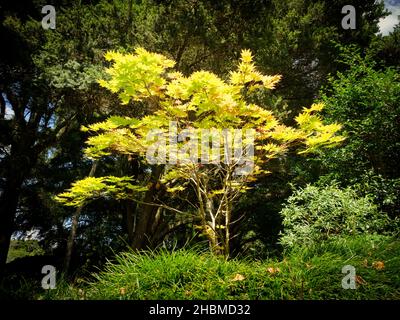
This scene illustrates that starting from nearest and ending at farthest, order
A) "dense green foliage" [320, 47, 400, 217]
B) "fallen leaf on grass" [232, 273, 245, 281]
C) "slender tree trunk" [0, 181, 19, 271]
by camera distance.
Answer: "fallen leaf on grass" [232, 273, 245, 281] < "dense green foliage" [320, 47, 400, 217] < "slender tree trunk" [0, 181, 19, 271]

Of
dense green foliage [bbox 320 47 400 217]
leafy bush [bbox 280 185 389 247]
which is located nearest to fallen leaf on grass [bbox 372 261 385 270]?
leafy bush [bbox 280 185 389 247]

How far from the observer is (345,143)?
7.83m

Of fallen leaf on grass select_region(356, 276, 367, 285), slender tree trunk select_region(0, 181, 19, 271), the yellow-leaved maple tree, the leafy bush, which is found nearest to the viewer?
fallen leaf on grass select_region(356, 276, 367, 285)

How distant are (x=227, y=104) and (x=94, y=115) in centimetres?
778

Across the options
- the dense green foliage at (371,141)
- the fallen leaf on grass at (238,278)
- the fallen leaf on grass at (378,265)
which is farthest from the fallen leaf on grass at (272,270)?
the dense green foliage at (371,141)

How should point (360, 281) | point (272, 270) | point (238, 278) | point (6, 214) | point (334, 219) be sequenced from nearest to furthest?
point (360, 281), point (238, 278), point (272, 270), point (334, 219), point (6, 214)

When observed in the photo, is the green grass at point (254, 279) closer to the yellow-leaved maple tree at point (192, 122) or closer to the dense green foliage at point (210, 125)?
the dense green foliage at point (210, 125)

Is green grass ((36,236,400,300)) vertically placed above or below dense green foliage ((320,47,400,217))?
below

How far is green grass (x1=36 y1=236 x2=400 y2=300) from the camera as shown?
3.50m

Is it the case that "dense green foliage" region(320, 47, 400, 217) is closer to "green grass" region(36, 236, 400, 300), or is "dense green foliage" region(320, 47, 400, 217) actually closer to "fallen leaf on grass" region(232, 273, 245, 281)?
"green grass" region(36, 236, 400, 300)

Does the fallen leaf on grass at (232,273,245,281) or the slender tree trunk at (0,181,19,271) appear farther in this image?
the slender tree trunk at (0,181,19,271)

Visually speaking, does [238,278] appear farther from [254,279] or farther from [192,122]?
[192,122]

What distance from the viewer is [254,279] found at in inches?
144

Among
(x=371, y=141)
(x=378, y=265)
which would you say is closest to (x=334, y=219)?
(x=378, y=265)
